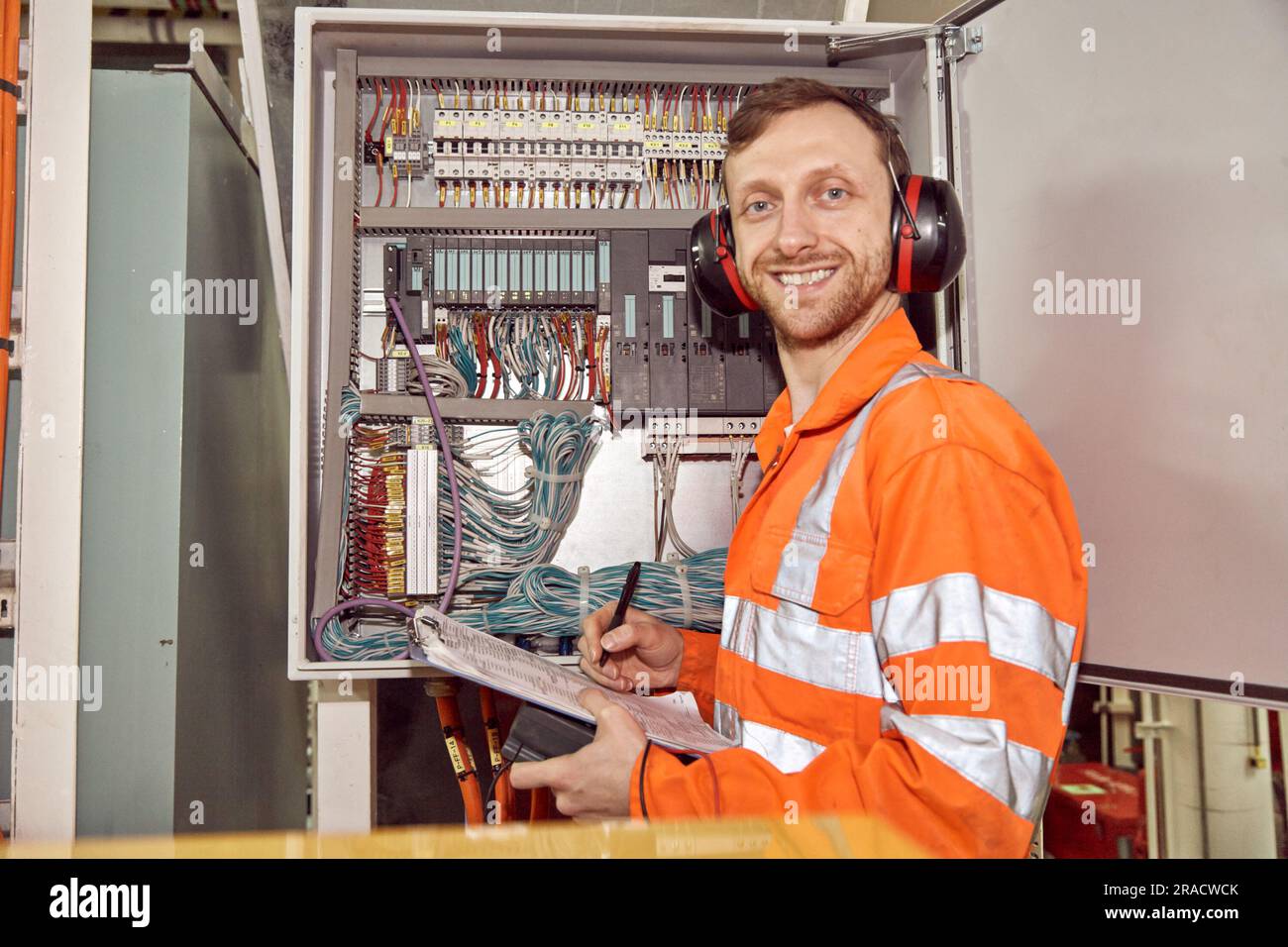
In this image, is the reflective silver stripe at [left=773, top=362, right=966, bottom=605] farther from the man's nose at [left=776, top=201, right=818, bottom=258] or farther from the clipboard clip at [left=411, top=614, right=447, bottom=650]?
the clipboard clip at [left=411, top=614, right=447, bottom=650]

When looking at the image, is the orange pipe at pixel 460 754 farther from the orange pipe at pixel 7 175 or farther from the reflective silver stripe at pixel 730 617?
the orange pipe at pixel 7 175

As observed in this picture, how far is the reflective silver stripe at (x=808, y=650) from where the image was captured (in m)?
0.99

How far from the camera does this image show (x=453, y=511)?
167 centimetres

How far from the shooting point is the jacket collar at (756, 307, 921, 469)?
115cm

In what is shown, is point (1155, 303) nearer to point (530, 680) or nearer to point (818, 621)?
point (818, 621)

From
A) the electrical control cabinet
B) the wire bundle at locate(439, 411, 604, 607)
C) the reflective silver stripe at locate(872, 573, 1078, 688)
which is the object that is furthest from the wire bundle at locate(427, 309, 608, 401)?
the reflective silver stripe at locate(872, 573, 1078, 688)

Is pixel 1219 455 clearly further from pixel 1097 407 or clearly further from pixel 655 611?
pixel 655 611

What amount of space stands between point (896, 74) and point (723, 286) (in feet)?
2.49

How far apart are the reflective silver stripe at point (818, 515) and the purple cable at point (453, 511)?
2.52 ft

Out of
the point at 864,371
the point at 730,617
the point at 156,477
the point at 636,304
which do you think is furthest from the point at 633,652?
the point at 156,477

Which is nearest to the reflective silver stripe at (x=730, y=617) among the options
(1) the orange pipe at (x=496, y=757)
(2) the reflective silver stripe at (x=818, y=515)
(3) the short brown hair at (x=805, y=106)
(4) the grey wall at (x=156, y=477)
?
(2) the reflective silver stripe at (x=818, y=515)

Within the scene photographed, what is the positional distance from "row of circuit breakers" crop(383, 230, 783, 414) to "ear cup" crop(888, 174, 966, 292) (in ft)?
1.73

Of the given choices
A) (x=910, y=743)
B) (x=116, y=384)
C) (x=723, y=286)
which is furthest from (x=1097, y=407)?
(x=116, y=384)

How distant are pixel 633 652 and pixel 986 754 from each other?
2.51 feet
